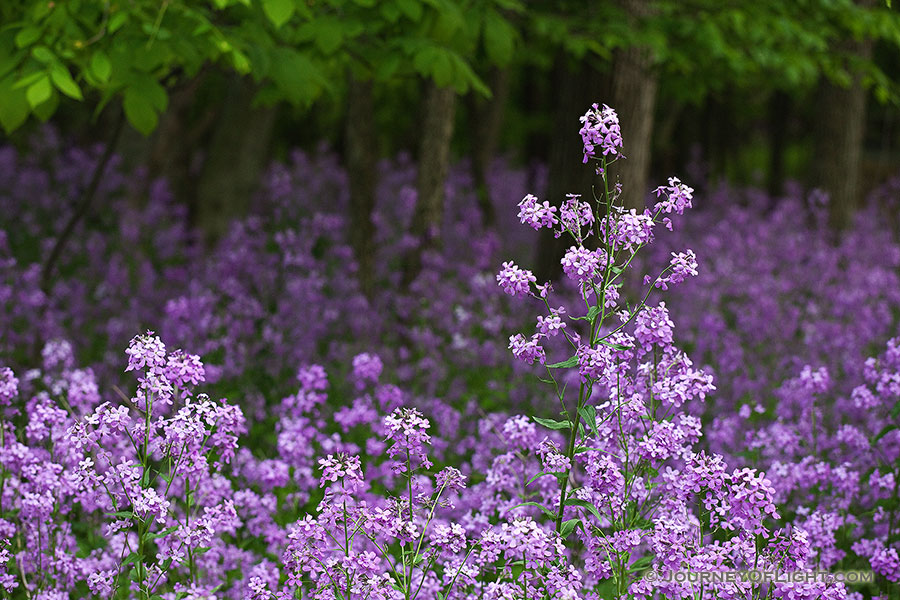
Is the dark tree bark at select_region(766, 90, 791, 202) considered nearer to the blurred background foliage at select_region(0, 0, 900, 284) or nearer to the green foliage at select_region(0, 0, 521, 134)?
the blurred background foliage at select_region(0, 0, 900, 284)

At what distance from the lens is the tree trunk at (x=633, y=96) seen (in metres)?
7.16

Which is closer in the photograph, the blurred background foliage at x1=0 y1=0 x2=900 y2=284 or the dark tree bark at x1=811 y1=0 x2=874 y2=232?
the blurred background foliage at x1=0 y1=0 x2=900 y2=284

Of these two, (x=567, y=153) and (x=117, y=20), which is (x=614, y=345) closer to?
(x=117, y=20)

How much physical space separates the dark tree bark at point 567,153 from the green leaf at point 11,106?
14.0 feet

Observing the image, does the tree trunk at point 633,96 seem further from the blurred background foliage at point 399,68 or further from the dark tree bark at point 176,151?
the dark tree bark at point 176,151

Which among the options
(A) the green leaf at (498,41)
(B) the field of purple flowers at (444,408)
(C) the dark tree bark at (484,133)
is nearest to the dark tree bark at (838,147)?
(B) the field of purple flowers at (444,408)

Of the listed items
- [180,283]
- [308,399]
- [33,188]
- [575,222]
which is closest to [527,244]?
[180,283]

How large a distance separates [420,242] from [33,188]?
549cm

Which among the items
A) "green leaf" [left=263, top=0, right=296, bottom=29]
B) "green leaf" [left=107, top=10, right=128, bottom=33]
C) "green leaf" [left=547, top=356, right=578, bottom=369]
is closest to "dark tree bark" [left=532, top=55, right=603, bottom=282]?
"green leaf" [left=263, top=0, right=296, bottom=29]

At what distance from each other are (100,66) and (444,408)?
8.17 ft

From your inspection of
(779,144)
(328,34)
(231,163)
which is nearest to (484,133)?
(231,163)

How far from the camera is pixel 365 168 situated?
8289 mm

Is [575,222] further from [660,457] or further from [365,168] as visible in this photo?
[365,168]

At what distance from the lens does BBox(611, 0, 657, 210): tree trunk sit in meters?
7.16
